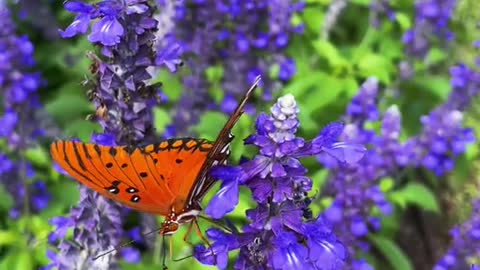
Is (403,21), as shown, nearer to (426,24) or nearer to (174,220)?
(426,24)

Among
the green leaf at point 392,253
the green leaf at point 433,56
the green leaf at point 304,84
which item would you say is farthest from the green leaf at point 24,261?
the green leaf at point 433,56

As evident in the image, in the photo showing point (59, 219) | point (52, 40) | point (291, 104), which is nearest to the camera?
point (291, 104)

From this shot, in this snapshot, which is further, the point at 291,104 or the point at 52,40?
the point at 52,40

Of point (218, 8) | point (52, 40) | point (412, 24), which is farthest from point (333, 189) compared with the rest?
point (52, 40)

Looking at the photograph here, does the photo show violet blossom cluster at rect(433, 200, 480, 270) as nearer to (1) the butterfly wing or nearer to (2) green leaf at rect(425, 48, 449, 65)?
(1) the butterfly wing

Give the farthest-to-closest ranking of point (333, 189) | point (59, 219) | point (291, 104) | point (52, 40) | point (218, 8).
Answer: point (52, 40)
point (218, 8)
point (333, 189)
point (59, 219)
point (291, 104)

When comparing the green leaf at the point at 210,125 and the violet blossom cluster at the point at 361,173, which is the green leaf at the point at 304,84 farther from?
the violet blossom cluster at the point at 361,173

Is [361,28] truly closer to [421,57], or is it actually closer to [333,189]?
[421,57]
